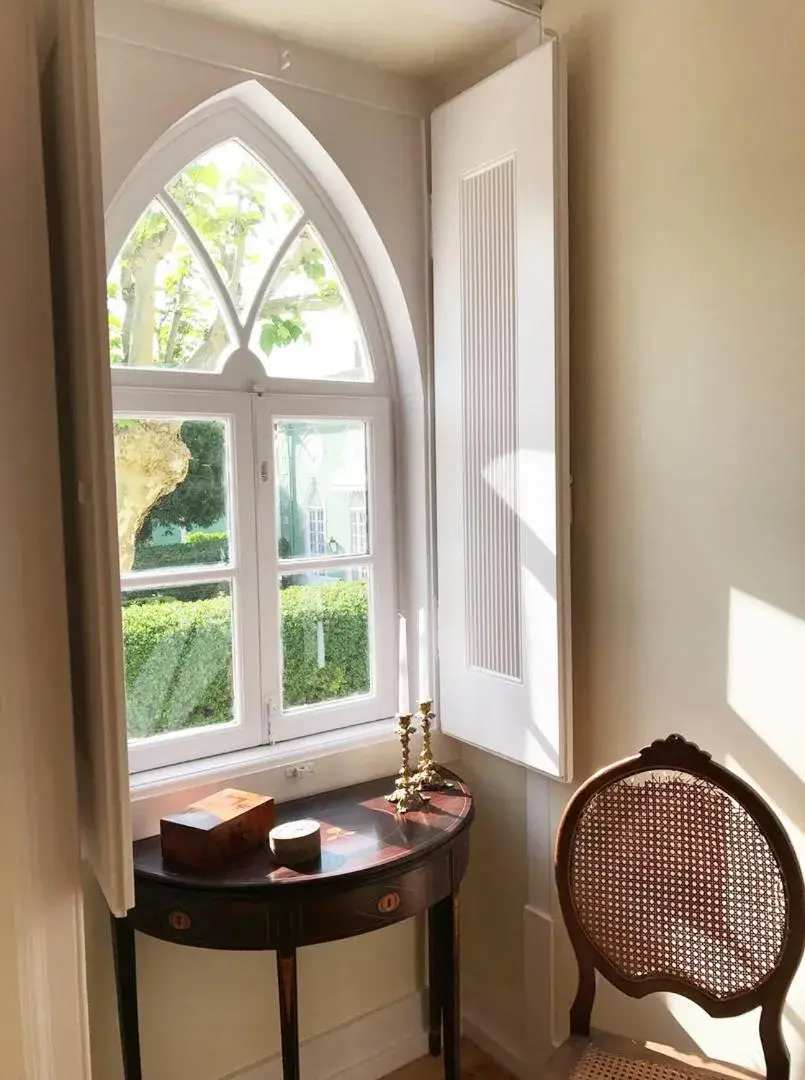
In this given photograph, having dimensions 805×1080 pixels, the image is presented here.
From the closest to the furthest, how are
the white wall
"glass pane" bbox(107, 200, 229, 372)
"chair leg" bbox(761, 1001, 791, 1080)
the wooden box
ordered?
"chair leg" bbox(761, 1001, 791, 1080) → the wooden box → the white wall → "glass pane" bbox(107, 200, 229, 372)

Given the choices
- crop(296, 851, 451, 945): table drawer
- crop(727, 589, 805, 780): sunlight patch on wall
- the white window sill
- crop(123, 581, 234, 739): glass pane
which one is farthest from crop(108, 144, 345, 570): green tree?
crop(727, 589, 805, 780): sunlight patch on wall

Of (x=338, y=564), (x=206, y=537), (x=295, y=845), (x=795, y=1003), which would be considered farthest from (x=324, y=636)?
(x=795, y=1003)

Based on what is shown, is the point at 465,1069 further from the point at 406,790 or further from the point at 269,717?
the point at 269,717

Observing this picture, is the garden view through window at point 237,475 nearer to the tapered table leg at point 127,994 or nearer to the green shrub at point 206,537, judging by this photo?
the green shrub at point 206,537

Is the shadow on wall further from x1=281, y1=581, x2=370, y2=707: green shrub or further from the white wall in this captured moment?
x1=281, y1=581, x2=370, y2=707: green shrub

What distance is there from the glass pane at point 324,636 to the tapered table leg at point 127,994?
618mm

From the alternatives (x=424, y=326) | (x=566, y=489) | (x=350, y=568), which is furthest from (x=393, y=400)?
(x=566, y=489)

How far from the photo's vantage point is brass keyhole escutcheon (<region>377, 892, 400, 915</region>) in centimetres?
173

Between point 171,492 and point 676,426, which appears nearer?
point 676,426

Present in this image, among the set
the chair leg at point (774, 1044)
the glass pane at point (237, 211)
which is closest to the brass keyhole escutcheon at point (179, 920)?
the chair leg at point (774, 1044)

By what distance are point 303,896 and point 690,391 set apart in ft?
3.90

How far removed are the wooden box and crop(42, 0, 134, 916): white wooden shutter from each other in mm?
287

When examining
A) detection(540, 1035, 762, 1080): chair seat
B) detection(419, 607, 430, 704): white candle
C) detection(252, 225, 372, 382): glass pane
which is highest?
detection(252, 225, 372, 382): glass pane

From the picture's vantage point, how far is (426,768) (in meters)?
2.07
